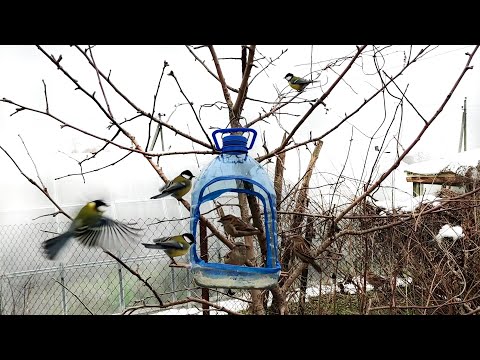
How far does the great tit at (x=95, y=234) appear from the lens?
0.71 meters

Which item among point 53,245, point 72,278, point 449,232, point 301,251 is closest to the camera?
point 53,245

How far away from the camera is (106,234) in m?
0.77

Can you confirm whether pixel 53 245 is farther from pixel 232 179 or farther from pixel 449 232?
pixel 449 232

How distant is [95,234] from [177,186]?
0.96 ft

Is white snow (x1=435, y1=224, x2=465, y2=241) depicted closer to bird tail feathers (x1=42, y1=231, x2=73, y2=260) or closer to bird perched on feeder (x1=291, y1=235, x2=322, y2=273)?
bird perched on feeder (x1=291, y1=235, x2=322, y2=273)

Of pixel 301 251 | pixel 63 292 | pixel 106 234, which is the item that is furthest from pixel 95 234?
pixel 63 292

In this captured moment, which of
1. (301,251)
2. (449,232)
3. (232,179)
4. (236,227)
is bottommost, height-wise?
(449,232)

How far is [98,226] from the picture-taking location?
0.79 m

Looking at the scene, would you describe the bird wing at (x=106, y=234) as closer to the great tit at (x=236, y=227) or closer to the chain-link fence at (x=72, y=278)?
the great tit at (x=236, y=227)

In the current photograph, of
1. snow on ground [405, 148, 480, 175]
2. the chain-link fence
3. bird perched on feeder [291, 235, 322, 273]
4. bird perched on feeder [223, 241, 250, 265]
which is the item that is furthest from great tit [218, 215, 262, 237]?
snow on ground [405, 148, 480, 175]
